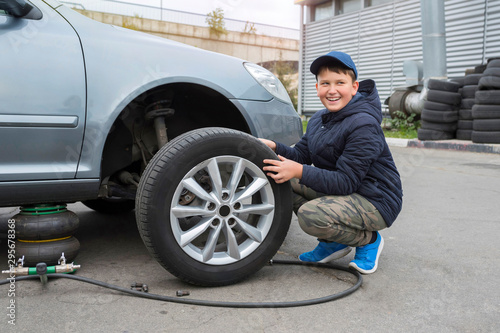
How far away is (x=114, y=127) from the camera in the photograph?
2379 mm

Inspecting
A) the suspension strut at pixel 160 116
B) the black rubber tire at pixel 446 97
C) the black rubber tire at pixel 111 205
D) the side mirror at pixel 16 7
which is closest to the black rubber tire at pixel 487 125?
the black rubber tire at pixel 446 97

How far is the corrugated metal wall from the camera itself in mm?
10398

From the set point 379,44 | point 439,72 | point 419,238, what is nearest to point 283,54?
point 379,44

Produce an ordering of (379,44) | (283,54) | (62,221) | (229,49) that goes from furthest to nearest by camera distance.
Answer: (283,54) → (229,49) → (379,44) → (62,221)

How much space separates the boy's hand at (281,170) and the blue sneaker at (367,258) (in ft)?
1.85

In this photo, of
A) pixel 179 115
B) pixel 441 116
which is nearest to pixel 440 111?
pixel 441 116

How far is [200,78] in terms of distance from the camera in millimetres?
2320

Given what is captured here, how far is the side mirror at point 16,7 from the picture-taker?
1985mm

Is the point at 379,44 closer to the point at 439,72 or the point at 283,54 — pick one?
the point at 439,72

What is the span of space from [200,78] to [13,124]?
34.2 inches

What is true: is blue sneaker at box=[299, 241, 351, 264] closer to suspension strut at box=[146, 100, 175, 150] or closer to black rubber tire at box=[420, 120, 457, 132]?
suspension strut at box=[146, 100, 175, 150]

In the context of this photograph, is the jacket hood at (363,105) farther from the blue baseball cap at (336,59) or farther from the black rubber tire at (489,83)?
the black rubber tire at (489,83)

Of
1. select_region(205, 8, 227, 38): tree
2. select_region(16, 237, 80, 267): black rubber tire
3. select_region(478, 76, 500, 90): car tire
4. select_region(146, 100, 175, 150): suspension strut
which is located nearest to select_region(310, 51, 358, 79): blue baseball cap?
select_region(146, 100, 175, 150): suspension strut

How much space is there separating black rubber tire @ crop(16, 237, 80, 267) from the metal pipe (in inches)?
330
